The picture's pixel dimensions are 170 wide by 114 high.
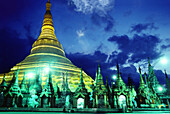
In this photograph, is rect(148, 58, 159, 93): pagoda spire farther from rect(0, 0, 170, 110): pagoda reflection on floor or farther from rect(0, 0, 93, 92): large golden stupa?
rect(0, 0, 93, 92): large golden stupa

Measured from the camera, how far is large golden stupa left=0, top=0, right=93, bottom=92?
33.3 metres

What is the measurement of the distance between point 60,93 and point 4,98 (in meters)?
10.5

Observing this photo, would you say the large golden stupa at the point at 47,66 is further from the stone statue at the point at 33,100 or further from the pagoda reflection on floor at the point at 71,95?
the stone statue at the point at 33,100

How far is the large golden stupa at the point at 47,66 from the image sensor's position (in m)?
33.3

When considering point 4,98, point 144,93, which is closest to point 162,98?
point 144,93

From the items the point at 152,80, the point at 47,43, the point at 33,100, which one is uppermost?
the point at 47,43

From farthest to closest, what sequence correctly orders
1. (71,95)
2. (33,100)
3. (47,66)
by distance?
(47,66)
(71,95)
(33,100)

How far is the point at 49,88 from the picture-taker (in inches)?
1024

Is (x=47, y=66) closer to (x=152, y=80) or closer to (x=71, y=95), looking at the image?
(x=71, y=95)

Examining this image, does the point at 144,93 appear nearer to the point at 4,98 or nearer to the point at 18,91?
the point at 18,91

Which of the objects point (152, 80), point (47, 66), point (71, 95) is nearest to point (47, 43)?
point (47, 66)

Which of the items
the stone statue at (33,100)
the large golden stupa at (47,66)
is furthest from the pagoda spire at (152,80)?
the stone statue at (33,100)

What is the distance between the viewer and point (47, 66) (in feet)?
118

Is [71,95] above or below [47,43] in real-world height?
below
